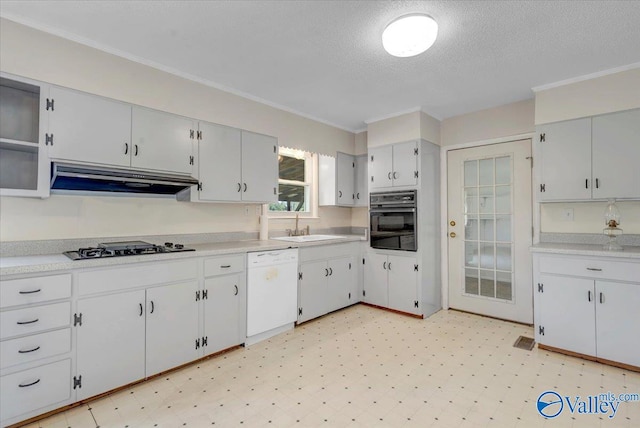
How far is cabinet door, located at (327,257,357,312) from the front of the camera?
3852 millimetres

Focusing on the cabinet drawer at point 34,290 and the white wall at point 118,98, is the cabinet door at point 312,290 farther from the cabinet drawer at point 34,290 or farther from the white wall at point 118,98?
the cabinet drawer at point 34,290

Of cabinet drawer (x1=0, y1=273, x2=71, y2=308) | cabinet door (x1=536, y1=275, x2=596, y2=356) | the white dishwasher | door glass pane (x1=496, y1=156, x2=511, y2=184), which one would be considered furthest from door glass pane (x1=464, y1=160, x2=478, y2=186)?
cabinet drawer (x1=0, y1=273, x2=71, y2=308)

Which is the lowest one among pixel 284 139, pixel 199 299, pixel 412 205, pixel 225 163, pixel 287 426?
pixel 287 426

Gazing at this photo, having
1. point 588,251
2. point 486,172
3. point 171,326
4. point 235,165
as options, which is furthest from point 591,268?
point 171,326

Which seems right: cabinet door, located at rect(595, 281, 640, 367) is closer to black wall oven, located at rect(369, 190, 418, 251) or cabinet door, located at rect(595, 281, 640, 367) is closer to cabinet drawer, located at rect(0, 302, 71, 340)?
black wall oven, located at rect(369, 190, 418, 251)

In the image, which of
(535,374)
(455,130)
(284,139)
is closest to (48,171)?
(284,139)

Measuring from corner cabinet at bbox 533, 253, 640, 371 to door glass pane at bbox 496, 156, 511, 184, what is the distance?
1124 millimetres

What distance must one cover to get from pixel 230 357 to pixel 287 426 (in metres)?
1.07

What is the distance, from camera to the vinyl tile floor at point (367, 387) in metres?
1.93

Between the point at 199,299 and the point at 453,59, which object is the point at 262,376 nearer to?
the point at 199,299

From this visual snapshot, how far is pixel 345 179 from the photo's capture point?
457 centimetres

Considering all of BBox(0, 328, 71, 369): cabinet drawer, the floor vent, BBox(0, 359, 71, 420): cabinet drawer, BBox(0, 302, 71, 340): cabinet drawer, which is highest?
BBox(0, 302, 71, 340): cabinet drawer

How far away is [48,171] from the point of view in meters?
2.15

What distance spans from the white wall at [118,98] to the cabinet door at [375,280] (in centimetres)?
162
